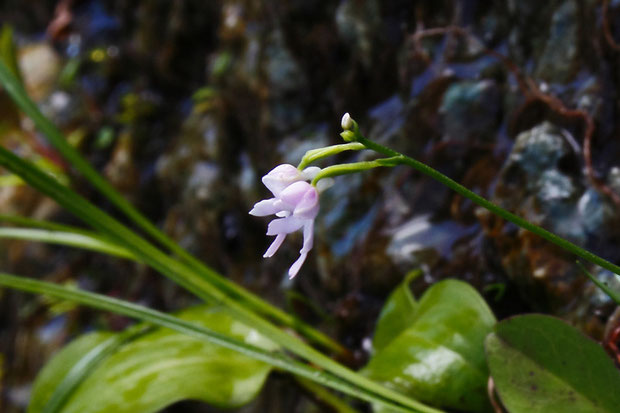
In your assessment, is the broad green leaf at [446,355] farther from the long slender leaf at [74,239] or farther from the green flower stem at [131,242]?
the long slender leaf at [74,239]

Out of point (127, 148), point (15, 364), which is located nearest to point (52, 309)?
point (15, 364)

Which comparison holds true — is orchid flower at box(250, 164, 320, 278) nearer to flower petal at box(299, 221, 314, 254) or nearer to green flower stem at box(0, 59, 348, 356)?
flower petal at box(299, 221, 314, 254)

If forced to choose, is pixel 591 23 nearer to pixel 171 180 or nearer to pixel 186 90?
pixel 171 180

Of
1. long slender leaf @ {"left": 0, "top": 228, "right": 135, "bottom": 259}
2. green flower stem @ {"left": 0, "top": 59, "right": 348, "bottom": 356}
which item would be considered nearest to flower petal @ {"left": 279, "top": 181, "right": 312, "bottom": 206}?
green flower stem @ {"left": 0, "top": 59, "right": 348, "bottom": 356}

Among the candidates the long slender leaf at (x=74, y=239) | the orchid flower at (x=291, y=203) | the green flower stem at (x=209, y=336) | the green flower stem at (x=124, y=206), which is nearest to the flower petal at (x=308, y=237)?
the orchid flower at (x=291, y=203)

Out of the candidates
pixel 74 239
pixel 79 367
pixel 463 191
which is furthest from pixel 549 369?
pixel 74 239

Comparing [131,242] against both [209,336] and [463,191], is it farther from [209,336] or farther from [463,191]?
[463,191]

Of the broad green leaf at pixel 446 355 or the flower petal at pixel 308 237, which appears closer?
the flower petal at pixel 308 237
